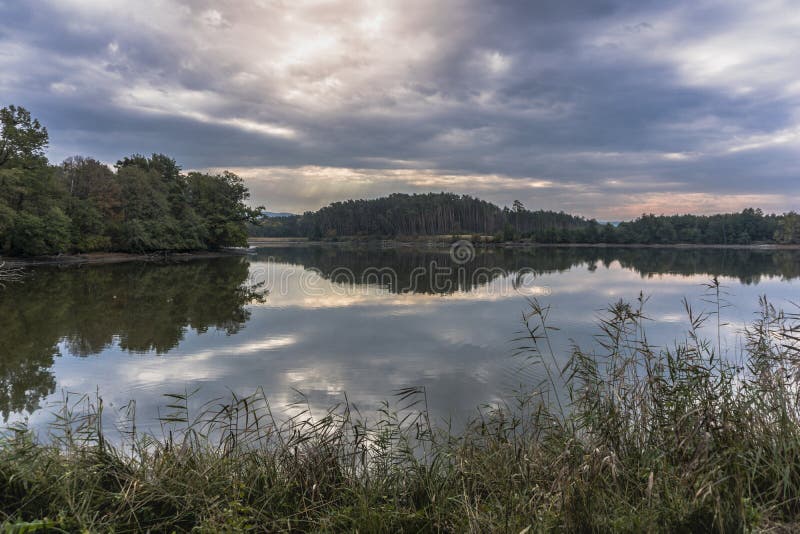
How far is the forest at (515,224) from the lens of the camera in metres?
105

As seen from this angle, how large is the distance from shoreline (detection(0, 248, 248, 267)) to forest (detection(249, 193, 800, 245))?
4966 centimetres

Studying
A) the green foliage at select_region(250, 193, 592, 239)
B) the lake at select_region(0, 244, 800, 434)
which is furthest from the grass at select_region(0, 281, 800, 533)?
the green foliage at select_region(250, 193, 592, 239)

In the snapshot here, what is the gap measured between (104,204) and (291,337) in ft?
143

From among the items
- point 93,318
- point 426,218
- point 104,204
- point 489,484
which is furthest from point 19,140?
point 426,218

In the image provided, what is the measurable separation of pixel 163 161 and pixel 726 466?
234 feet

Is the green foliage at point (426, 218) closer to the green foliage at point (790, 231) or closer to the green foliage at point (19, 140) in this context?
Answer: the green foliage at point (790, 231)

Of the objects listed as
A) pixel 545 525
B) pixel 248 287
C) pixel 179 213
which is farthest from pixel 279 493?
pixel 179 213

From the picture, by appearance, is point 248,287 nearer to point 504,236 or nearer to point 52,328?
point 52,328

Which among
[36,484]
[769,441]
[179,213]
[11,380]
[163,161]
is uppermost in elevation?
[163,161]

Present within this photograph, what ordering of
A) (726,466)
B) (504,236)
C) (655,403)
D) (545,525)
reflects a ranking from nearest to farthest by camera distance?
(545,525)
(726,466)
(655,403)
(504,236)

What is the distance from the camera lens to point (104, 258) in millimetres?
44156

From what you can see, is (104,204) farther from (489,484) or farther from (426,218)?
(426,218)

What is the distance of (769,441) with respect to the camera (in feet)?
12.4

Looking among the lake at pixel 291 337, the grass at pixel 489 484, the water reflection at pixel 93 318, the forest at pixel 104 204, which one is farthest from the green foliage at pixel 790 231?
the grass at pixel 489 484
